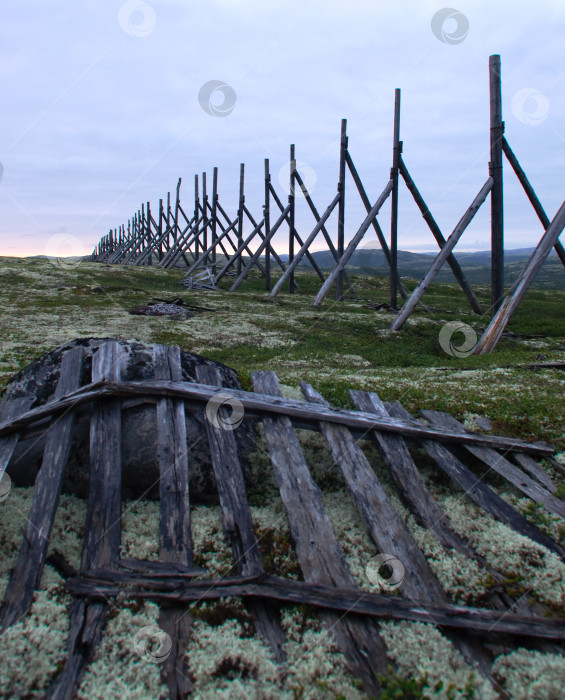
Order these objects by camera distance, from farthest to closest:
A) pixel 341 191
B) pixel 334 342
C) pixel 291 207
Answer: pixel 291 207 < pixel 341 191 < pixel 334 342

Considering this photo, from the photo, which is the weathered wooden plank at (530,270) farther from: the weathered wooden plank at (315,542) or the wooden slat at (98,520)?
the wooden slat at (98,520)

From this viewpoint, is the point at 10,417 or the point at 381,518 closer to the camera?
the point at 381,518

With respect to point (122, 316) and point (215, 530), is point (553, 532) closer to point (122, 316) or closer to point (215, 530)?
point (215, 530)

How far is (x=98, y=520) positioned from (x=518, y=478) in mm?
4724

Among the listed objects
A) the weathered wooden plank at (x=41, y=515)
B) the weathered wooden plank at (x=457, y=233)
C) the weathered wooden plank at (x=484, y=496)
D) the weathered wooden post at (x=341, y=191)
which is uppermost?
the weathered wooden post at (x=341, y=191)

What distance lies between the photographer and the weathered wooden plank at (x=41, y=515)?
139 inches

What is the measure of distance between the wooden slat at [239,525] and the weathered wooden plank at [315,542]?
1.31ft

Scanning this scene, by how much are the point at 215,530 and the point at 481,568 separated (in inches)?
104

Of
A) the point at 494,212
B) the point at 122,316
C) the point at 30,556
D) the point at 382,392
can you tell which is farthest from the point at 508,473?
the point at 122,316

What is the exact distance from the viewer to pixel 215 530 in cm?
459

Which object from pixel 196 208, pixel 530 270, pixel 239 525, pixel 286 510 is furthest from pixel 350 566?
pixel 196 208

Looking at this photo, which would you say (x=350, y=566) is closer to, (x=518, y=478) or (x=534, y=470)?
(x=518, y=478)

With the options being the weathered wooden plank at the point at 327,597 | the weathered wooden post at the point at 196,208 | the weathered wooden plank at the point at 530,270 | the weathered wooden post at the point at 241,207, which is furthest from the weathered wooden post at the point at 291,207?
the weathered wooden plank at the point at 327,597

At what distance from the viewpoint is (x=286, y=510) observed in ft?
14.5
